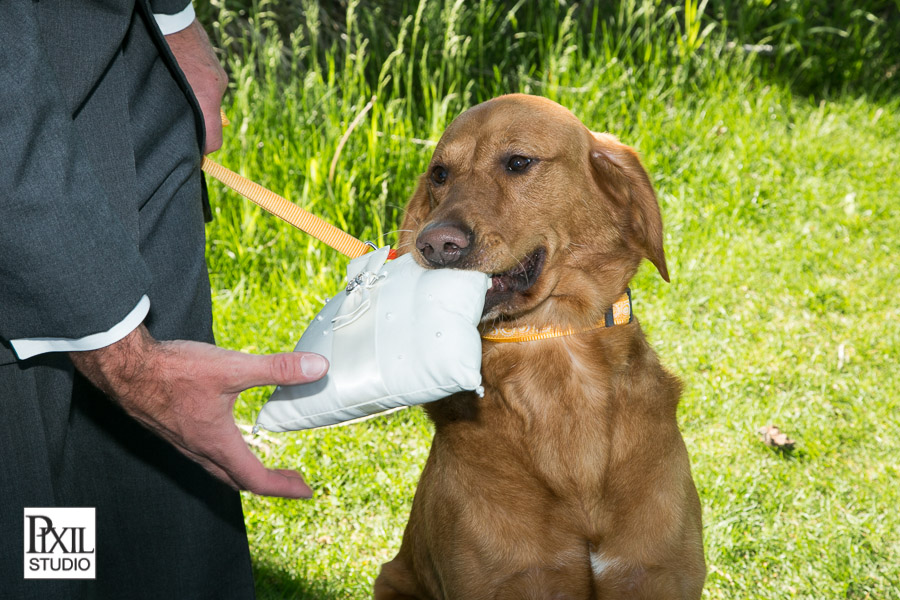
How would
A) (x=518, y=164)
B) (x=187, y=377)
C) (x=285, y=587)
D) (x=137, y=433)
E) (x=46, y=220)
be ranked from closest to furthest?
(x=46, y=220) → (x=187, y=377) → (x=137, y=433) → (x=518, y=164) → (x=285, y=587)

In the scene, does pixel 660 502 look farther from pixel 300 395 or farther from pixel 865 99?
pixel 865 99

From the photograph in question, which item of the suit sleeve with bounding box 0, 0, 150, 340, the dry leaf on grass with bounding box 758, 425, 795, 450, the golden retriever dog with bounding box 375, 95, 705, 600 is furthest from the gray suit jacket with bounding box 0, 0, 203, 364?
the dry leaf on grass with bounding box 758, 425, 795, 450

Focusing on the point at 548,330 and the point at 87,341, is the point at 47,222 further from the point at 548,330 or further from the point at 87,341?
the point at 548,330

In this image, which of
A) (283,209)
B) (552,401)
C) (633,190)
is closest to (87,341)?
(283,209)

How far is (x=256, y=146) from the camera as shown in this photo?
504 cm

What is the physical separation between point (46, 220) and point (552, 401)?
141 cm

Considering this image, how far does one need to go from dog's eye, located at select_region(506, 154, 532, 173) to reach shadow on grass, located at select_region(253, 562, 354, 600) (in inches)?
64.9

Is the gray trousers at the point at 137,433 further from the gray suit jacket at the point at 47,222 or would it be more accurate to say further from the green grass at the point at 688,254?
the green grass at the point at 688,254

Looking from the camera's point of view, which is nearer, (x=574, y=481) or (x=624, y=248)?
(x=574, y=481)

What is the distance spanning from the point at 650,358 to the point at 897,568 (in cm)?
139

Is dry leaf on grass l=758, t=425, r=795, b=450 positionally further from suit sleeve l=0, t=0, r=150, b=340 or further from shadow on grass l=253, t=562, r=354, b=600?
suit sleeve l=0, t=0, r=150, b=340

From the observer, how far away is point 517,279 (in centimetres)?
237

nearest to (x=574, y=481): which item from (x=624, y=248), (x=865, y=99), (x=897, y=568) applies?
(x=624, y=248)

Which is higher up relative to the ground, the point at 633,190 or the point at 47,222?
the point at 47,222
